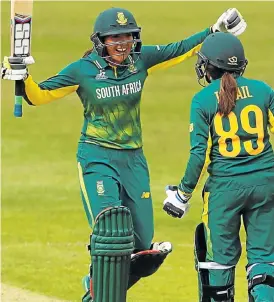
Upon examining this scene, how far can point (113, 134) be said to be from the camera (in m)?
7.19

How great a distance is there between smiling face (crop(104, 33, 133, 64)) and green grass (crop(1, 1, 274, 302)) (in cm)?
194

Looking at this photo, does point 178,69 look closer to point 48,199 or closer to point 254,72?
point 254,72

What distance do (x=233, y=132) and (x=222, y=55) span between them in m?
0.46

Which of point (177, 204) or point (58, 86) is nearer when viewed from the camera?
point (177, 204)

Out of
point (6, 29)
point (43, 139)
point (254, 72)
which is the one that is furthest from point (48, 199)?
point (6, 29)

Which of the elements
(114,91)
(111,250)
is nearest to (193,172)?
(111,250)

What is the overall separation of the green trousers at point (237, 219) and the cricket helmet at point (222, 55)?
24.3 inches

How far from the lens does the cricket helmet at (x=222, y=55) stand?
6.73 metres

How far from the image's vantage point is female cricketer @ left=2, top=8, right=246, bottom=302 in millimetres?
7008

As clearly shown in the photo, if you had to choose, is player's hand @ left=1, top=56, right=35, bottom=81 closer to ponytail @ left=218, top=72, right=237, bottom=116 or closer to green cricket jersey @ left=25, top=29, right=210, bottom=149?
green cricket jersey @ left=25, top=29, right=210, bottom=149

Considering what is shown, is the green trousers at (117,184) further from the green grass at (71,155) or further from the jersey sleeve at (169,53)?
the green grass at (71,155)

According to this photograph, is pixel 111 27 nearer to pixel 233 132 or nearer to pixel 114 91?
pixel 114 91

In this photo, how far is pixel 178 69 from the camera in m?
18.9

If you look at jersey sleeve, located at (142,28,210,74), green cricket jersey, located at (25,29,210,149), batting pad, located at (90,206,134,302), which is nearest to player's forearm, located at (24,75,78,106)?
green cricket jersey, located at (25,29,210,149)
